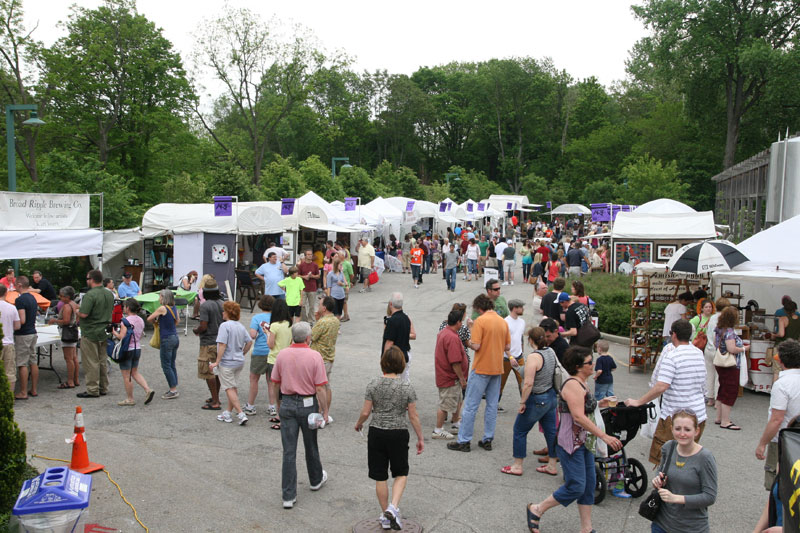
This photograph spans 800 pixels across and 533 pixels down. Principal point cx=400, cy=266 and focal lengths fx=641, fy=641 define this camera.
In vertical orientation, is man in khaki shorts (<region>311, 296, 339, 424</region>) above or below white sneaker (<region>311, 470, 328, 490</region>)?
above

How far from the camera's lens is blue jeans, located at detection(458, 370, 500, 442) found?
291 inches

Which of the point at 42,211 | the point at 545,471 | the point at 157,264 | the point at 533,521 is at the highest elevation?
the point at 42,211

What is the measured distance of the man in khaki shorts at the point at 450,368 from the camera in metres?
7.68

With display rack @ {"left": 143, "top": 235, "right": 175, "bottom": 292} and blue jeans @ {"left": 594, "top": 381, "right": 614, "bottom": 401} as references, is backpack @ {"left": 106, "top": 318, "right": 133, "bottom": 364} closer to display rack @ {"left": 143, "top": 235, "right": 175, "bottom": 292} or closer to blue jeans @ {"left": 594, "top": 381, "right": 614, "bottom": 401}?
blue jeans @ {"left": 594, "top": 381, "right": 614, "bottom": 401}

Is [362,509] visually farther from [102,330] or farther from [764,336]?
[764,336]

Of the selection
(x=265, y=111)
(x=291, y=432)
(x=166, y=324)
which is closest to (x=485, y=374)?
(x=291, y=432)

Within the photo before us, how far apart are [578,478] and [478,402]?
7.50 feet

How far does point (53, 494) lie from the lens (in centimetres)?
443

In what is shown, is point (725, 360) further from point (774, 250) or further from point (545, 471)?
point (545, 471)

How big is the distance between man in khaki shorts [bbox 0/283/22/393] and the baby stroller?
25.4 feet

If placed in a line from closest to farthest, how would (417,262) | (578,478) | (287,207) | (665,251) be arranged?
(578,478) → (665,251) → (287,207) → (417,262)

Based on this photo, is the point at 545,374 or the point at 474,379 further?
the point at 474,379

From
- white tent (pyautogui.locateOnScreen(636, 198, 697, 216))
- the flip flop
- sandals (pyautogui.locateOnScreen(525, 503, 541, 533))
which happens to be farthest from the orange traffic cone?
white tent (pyautogui.locateOnScreen(636, 198, 697, 216))

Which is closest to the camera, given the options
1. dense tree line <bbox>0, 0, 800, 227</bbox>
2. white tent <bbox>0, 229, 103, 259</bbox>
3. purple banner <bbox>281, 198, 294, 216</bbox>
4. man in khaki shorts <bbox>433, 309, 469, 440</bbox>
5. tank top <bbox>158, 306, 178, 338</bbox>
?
man in khaki shorts <bbox>433, 309, 469, 440</bbox>
